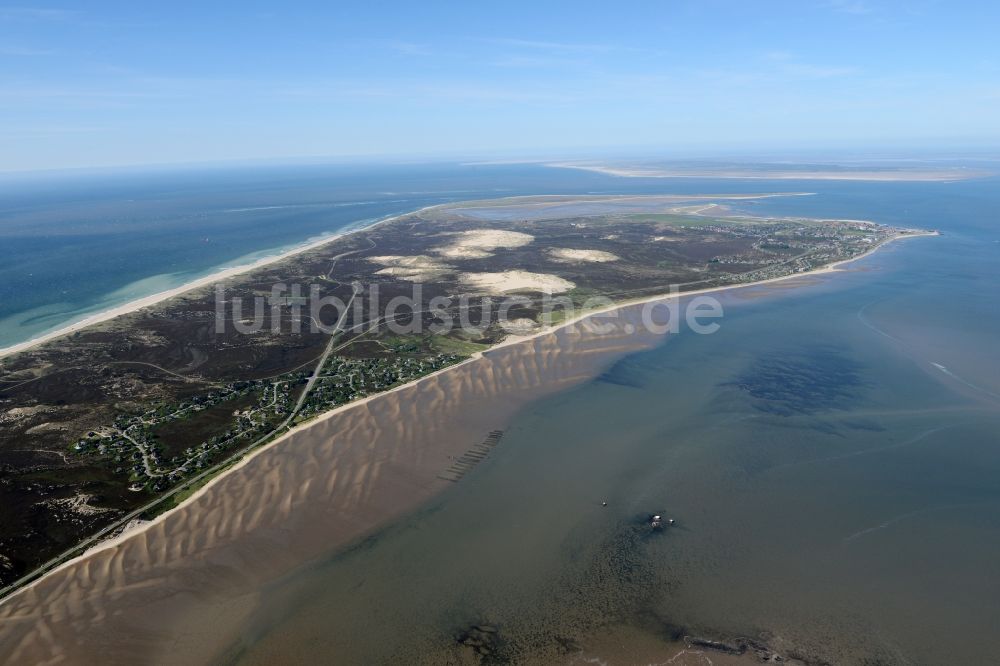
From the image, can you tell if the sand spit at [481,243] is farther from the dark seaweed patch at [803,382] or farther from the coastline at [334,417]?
the dark seaweed patch at [803,382]

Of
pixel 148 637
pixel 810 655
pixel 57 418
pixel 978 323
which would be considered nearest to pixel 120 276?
pixel 57 418

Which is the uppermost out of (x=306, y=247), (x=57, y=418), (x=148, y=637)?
(x=306, y=247)

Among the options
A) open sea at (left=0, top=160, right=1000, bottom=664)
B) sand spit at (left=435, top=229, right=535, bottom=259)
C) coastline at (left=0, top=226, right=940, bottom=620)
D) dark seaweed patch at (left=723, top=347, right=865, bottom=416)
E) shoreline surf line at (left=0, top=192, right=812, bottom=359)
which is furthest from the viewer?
sand spit at (left=435, top=229, right=535, bottom=259)

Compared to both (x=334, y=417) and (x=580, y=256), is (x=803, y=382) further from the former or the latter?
(x=580, y=256)

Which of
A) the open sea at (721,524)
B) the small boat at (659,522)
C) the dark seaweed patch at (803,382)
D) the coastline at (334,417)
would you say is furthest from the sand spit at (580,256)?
the small boat at (659,522)

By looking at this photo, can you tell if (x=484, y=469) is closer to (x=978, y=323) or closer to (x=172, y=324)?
(x=172, y=324)

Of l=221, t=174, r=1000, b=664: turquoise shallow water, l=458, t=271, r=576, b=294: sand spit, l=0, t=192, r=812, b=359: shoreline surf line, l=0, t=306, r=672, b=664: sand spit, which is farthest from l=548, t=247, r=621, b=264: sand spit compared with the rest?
l=0, t=192, r=812, b=359: shoreline surf line

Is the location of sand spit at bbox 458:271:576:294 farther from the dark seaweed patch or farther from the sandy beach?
the dark seaweed patch
